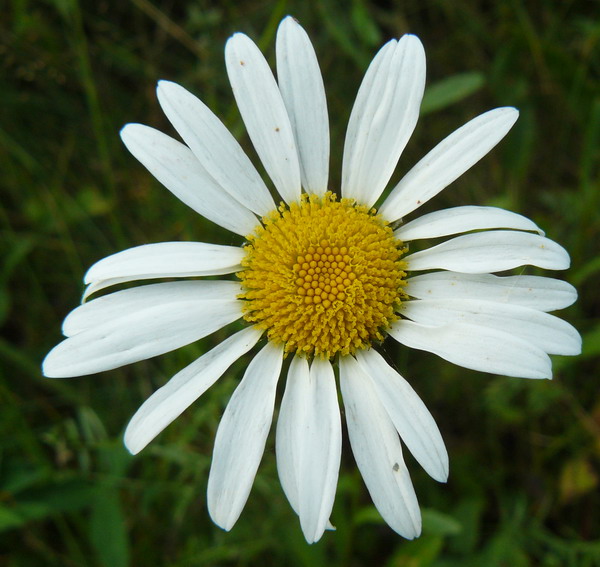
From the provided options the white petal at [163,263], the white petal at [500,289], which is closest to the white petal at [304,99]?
the white petal at [163,263]

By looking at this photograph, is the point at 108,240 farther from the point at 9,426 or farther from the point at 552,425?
the point at 552,425

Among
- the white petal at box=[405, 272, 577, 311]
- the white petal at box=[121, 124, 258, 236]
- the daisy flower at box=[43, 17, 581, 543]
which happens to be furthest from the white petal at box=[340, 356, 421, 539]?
the white petal at box=[121, 124, 258, 236]

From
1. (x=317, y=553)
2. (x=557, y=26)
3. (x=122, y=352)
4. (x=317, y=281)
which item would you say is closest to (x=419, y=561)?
(x=317, y=553)

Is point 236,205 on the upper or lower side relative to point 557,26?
upper

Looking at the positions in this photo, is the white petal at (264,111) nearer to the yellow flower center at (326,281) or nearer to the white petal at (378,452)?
the yellow flower center at (326,281)

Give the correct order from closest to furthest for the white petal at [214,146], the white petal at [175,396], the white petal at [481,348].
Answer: the white petal at [481,348] → the white petal at [175,396] → the white petal at [214,146]

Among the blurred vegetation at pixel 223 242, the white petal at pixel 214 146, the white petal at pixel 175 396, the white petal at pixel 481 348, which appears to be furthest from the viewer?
the blurred vegetation at pixel 223 242

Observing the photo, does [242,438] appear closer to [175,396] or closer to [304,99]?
[175,396]
